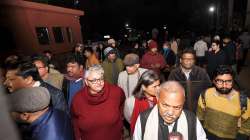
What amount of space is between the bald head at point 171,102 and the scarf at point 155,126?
0.36 ft

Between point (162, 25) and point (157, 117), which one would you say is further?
point (162, 25)

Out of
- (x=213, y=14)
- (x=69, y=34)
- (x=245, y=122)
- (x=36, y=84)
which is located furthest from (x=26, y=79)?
(x=213, y=14)

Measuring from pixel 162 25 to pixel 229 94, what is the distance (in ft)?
109

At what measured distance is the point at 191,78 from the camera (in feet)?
14.3

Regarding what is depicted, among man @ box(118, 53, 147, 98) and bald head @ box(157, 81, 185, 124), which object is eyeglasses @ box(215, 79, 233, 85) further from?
man @ box(118, 53, 147, 98)

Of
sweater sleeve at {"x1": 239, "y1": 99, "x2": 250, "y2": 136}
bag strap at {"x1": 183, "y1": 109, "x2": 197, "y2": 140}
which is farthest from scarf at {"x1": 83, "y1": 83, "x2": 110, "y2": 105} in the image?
sweater sleeve at {"x1": 239, "y1": 99, "x2": 250, "y2": 136}

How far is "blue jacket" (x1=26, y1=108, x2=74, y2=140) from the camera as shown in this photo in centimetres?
211

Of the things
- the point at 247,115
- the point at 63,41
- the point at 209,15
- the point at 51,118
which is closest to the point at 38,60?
the point at 51,118

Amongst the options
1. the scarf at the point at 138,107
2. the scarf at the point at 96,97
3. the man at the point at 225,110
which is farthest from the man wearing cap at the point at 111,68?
the man at the point at 225,110

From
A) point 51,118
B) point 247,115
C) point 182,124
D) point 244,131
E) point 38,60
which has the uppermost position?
point 38,60

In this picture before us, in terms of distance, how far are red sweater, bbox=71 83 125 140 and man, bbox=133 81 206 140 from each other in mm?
915

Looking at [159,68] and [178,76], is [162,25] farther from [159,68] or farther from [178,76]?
[178,76]

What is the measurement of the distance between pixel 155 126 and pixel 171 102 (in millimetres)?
379

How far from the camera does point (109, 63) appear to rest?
6.31 m
